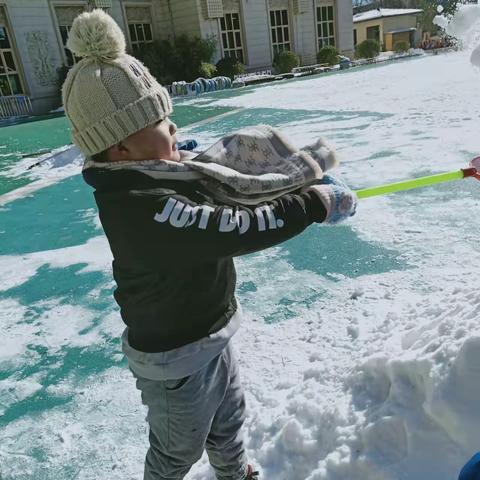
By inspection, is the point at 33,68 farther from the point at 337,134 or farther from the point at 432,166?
the point at 432,166

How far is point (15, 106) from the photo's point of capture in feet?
55.1

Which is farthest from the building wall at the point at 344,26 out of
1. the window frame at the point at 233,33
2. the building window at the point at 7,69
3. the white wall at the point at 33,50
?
the building window at the point at 7,69

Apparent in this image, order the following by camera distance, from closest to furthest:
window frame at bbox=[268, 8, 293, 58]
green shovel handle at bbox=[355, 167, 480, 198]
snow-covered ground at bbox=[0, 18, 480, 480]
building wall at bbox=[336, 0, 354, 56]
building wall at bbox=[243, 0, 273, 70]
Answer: snow-covered ground at bbox=[0, 18, 480, 480] → green shovel handle at bbox=[355, 167, 480, 198] → building wall at bbox=[243, 0, 273, 70] → window frame at bbox=[268, 8, 293, 58] → building wall at bbox=[336, 0, 354, 56]

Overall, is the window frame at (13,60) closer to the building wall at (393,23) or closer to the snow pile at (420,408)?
the snow pile at (420,408)

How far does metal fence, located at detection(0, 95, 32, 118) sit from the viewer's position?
16484mm

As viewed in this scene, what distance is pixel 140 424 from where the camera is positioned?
192 centimetres

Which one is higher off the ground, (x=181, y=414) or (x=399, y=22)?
(x=399, y=22)

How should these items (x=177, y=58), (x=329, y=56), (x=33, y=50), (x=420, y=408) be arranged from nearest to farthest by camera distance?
(x=420, y=408) → (x=33, y=50) → (x=177, y=58) → (x=329, y=56)

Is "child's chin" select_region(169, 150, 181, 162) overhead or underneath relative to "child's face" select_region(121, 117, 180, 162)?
underneath

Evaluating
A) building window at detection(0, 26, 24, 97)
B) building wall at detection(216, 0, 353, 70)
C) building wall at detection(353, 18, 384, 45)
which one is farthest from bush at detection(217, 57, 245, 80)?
building wall at detection(353, 18, 384, 45)

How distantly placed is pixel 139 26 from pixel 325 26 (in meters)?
10.4

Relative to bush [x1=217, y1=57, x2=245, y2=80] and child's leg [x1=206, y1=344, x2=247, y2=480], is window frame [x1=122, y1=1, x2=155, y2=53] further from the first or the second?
child's leg [x1=206, y1=344, x2=247, y2=480]

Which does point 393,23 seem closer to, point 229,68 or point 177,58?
point 229,68

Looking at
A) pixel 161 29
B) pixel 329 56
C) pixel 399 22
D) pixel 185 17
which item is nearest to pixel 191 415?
pixel 185 17
